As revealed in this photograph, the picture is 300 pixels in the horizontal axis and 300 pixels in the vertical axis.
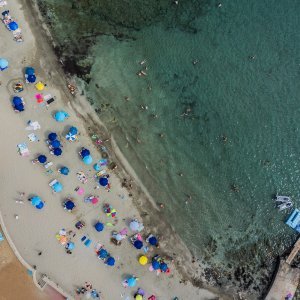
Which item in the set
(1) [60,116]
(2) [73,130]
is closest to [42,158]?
(2) [73,130]

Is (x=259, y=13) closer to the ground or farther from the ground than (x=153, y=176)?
farther from the ground

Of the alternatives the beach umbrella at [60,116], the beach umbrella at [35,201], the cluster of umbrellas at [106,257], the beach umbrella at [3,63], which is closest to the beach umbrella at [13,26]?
the beach umbrella at [3,63]

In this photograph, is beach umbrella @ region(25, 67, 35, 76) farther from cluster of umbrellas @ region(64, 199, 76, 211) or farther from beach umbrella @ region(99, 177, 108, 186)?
cluster of umbrellas @ region(64, 199, 76, 211)

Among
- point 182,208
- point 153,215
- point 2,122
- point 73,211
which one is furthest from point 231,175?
point 2,122

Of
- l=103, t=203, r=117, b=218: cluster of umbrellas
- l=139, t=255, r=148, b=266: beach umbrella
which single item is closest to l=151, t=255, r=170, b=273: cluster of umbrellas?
l=139, t=255, r=148, b=266: beach umbrella

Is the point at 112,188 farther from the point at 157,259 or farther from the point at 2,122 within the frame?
the point at 2,122

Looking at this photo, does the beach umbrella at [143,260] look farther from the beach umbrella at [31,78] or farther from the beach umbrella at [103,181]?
the beach umbrella at [31,78]
